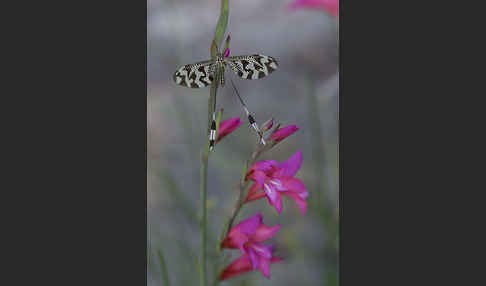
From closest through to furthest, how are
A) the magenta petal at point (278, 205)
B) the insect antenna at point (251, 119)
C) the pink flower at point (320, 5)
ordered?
the magenta petal at point (278, 205), the insect antenna at point (251, 119), the pink flower at point (320, 5)

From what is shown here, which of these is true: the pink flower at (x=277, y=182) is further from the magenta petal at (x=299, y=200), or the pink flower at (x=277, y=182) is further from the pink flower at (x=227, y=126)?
the pink flower at (x=227, y=126)

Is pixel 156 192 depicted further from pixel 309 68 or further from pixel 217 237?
pixel 309 68

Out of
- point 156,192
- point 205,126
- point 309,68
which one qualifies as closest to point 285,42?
point 309,68

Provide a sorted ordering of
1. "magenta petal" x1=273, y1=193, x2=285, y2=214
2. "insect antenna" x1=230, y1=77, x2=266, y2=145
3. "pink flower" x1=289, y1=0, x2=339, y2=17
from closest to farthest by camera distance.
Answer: "magenta petal" x1=273, y1=193, x2=285, y2=214 < "insect antenna" x1=230, y1=77, x2=266, y2=145 < "pink flower" x1=289, y1=0, x2=339, y2=17

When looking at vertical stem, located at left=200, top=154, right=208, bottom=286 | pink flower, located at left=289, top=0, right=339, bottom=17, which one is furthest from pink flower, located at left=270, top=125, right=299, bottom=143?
pink flower, located at left=289, top=0, right=339, bottom=17

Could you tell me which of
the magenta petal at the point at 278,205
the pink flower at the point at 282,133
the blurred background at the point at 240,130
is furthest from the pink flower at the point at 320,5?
the magenta petal at the point at 278,205

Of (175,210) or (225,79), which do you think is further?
(175,210)

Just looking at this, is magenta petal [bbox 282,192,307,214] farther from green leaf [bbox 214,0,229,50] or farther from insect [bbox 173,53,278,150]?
green leaf [bbox 214,0,229,50]
